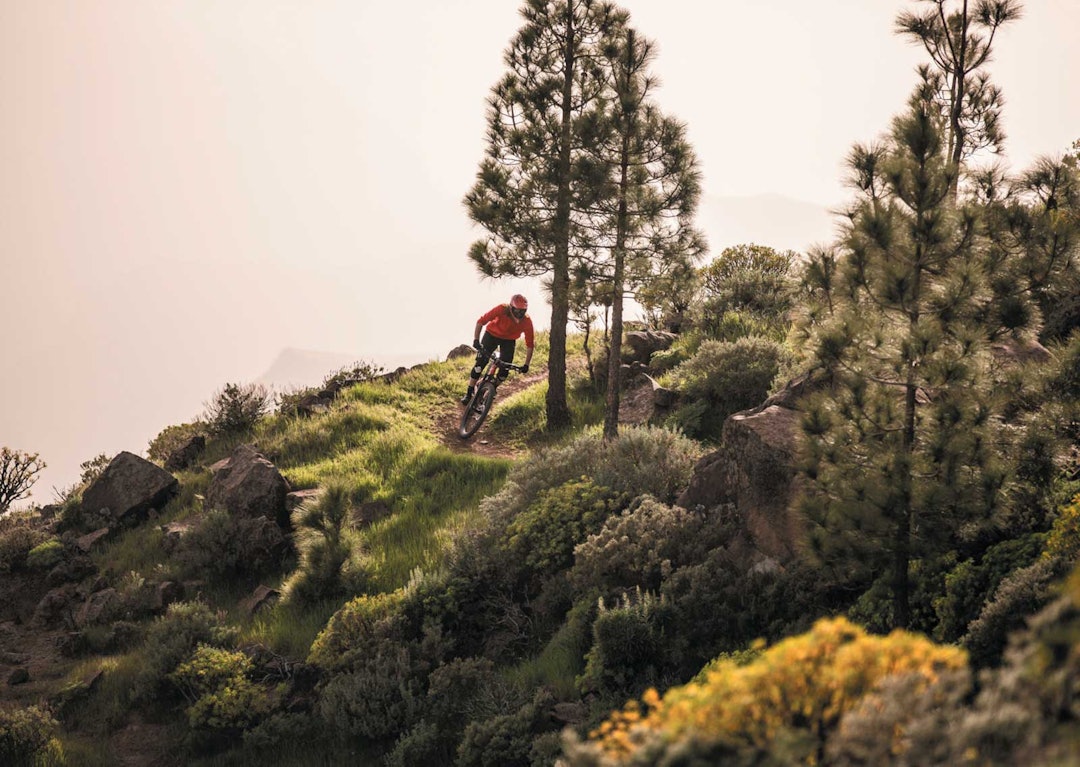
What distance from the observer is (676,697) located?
9.79 ft

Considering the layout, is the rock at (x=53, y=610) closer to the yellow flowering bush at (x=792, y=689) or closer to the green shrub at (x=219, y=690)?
the green shrub at (x=219, y=690)

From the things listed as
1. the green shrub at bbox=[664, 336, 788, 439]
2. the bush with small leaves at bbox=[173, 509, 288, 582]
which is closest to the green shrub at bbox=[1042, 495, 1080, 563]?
the green shrub at bbox=[664, 336, 788, 439]

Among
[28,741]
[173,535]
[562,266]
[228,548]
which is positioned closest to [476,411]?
[562,266]

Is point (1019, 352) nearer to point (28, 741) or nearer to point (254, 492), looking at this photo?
point (254, 492)

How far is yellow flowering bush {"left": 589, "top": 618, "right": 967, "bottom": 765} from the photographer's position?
2.72 metres

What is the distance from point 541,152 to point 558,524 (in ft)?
28.4

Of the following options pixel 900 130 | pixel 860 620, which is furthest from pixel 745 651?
pixel 900 130

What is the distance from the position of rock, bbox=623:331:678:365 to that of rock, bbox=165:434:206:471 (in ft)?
31.6

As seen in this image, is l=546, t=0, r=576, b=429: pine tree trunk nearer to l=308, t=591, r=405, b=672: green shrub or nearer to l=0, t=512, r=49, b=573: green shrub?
l=308, t=591, r=405, b=672: green shrub

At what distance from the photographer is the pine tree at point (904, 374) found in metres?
5.86

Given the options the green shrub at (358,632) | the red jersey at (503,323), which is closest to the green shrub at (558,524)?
the green shrub at (358,632)

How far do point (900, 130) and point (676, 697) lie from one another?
4.81 m

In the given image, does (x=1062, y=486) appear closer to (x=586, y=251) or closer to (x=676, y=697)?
(x=676, y=697)

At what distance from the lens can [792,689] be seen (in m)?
2.82
